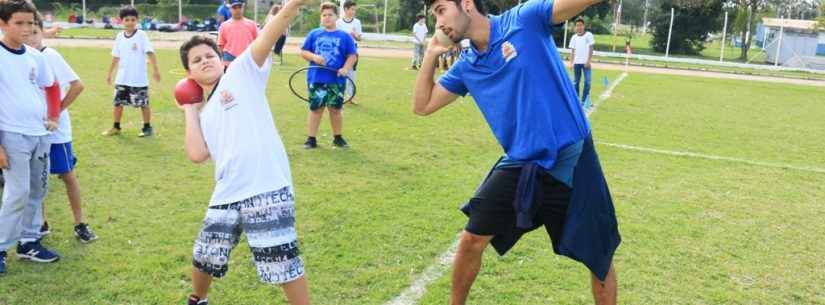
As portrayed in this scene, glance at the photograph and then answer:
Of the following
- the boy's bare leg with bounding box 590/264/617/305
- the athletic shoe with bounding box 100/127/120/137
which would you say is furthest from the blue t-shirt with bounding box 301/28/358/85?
the boy's bare leg with bounding box 590/264/617/305

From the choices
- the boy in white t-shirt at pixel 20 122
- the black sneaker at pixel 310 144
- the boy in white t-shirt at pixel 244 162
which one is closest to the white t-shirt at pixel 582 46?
the black sneaker at pixel 310 144

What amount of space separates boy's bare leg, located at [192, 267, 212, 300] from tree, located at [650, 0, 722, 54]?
46.2m

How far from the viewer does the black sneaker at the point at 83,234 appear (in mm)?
5359

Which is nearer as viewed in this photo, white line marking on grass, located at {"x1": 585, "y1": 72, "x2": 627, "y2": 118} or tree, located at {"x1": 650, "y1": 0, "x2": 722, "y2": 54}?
white line marking on grass, located at {"x1": 585, "y1": 72, "x2": 627, "y2": 118}

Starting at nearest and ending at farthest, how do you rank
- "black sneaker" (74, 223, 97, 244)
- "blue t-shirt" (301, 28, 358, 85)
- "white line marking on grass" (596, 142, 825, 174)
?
"black sneaker" (74, 223, 97, 244) → "blue t-shirt" (301, 28, 358, 85) → "white line marking on grass" (596, 142, 825, 174)

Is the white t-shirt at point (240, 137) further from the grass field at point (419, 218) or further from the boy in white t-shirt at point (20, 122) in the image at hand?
the boy in white t-shirt at point (20, 122)

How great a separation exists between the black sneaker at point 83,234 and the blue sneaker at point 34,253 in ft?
1.29

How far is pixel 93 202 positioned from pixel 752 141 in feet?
33.5

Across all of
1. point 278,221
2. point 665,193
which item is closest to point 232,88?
point 278,221

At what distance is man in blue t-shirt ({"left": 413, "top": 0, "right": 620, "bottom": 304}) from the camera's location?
3.46m

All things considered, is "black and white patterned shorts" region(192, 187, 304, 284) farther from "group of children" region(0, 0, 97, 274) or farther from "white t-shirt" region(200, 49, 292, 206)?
"group of children" region(0, 0, 97, 274)

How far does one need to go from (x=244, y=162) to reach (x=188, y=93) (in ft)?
1.51

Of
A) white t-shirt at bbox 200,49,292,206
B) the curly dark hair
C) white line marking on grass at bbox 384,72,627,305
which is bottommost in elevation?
white line marking on grass at bbox 384,72,627,305

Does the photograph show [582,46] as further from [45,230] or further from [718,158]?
[45,230]
